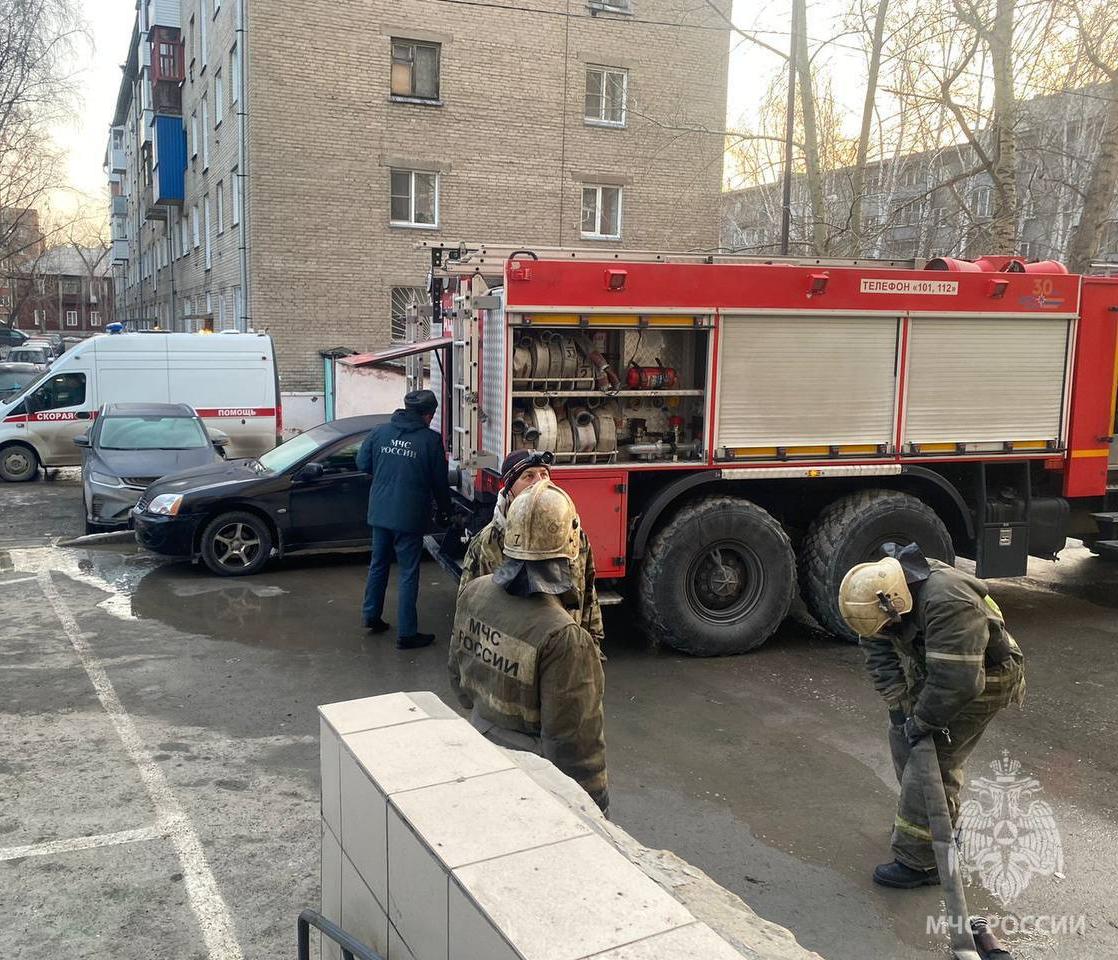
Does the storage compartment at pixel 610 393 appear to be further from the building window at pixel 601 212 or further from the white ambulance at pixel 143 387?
the building window at pixel 601 212

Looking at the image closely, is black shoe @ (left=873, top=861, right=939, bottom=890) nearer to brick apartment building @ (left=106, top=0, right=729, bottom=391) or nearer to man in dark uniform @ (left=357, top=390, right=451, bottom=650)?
man in dark uniform @ (left=357, top=390, right=451, bottom=650)

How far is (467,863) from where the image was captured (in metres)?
1.68

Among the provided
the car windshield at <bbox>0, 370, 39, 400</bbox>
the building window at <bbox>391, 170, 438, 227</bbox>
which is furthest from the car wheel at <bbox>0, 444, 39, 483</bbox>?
the building window at <bbox>391, 170, 438, 227</bbox>

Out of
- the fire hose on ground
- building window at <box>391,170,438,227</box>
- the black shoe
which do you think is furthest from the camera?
building window at <box>391,170,438,227</box>

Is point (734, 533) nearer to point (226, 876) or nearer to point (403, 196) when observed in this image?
point (226, 876)

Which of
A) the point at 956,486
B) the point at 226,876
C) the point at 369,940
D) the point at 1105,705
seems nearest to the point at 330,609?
the point at 226,876

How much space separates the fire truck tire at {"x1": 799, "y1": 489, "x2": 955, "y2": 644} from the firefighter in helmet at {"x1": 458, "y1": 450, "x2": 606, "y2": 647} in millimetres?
3382

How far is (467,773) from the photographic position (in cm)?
208

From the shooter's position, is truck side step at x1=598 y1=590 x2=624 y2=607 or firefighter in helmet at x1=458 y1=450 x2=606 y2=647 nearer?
firefighter in helmet at x1=458 y1=450 x2=606 y2=647

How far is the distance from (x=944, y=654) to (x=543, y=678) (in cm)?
168

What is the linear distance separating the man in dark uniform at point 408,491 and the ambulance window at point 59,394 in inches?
397

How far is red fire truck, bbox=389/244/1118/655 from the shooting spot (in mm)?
6672

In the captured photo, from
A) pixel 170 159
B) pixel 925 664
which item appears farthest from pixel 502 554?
pixel 170 159

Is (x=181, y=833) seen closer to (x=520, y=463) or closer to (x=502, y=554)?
(x=502, y=554)
